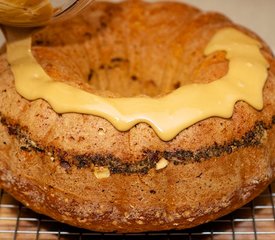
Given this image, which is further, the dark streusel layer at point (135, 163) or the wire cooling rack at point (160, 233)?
the wire cooling rack at point (160, 233)

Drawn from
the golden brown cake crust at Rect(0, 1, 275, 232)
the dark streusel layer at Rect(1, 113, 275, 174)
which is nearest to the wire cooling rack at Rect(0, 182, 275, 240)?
the golden brown cake crust at Rect(0, 1, 275, 232)

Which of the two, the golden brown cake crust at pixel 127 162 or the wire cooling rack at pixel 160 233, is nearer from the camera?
the golden brown cake crust at pixel 127 162

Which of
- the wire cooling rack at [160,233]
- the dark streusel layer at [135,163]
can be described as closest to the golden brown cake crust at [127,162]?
the dark streusel layer at [135,163]

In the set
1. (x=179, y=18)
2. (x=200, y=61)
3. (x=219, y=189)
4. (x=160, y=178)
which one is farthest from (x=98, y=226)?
(x=179, y=18)

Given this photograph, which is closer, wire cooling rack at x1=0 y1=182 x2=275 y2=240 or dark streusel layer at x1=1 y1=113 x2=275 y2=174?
dark streusel layer at x1=1 y1=113 x2=275 y2=174

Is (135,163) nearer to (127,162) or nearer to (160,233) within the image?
(127,162)

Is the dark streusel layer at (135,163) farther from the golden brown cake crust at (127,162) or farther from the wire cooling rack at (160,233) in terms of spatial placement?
the wire cooling rack at (160,233)

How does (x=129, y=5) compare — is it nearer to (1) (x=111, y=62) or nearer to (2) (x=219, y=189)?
(1) (x=111, y=62)

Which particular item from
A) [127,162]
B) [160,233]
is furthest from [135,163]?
[160,233]

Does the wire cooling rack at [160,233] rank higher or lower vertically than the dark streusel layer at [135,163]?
lower

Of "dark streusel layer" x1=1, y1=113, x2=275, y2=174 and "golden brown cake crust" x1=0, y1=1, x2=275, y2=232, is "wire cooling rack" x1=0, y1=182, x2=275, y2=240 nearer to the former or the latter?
"golden brown cake crust" x1=0, y1=1, x2=275, y2=232
